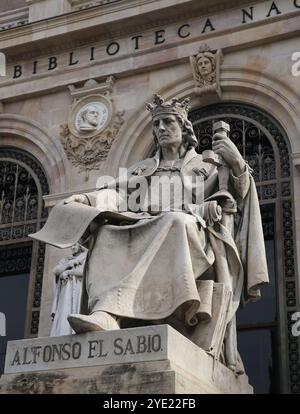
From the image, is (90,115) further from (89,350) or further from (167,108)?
(89,350)

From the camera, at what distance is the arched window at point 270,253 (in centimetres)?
954

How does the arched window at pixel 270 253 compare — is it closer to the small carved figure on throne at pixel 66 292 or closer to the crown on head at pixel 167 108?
the small carved figure on throne at pixel 66 292

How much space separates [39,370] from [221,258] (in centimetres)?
162

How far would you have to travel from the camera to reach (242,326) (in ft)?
33.0

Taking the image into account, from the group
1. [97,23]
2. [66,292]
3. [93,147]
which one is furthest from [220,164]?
[97,23]

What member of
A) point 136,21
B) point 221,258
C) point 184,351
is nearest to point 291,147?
point 136,21

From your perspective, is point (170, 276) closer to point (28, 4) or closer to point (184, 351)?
point (184, 351)

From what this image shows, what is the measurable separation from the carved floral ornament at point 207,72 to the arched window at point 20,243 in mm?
2762

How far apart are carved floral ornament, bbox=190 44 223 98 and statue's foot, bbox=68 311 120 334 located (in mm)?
6428

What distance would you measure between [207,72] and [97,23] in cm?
201

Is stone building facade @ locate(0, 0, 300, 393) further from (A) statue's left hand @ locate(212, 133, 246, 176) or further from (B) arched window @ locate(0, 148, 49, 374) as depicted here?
(A) statue's left hand @ locate(212, 133, 246, 176)

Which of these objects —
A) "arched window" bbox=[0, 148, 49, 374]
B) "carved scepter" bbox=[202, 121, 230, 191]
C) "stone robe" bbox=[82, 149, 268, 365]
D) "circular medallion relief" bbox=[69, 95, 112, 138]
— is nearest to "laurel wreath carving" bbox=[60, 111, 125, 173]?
"circular medallion relief" bbox=[69, 95, 112, 138]

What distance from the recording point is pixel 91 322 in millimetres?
5230

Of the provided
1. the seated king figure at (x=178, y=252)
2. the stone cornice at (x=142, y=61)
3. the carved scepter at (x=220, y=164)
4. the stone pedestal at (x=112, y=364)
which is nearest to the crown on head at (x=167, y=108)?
the seated king figure at (x=178, y=252)
